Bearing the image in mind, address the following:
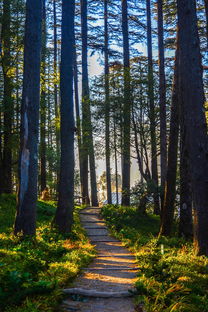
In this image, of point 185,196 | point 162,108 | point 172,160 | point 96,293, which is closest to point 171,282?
point 96,293

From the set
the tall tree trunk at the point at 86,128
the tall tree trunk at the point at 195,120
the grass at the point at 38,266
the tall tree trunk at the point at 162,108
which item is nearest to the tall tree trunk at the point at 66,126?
the grass at the point at 38,266

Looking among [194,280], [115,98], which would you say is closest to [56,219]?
[194,280]

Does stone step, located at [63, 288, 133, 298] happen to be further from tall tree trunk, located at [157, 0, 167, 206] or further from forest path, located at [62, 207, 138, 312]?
tall tree trunk, located at [157, 0, 167, 206]

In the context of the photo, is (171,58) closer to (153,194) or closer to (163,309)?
(153,194)

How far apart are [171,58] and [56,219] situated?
16.4m

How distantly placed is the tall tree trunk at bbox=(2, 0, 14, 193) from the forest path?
332 inches

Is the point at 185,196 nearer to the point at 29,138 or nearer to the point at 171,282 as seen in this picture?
the point at 29,138

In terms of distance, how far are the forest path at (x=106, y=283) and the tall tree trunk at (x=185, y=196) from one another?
2806 millimetres

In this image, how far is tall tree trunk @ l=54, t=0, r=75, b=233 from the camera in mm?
10797

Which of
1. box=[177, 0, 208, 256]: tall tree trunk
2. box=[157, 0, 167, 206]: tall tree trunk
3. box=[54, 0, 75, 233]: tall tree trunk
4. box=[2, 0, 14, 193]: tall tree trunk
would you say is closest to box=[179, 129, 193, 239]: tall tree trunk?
box=[177, 0, 208, 256]: tall tree trunk

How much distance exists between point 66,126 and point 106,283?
6194mm

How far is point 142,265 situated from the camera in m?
6.72

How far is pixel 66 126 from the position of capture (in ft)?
35.4

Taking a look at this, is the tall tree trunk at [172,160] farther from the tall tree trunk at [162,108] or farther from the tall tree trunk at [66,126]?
the tall tree trunk at [162,108]
